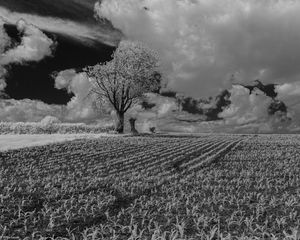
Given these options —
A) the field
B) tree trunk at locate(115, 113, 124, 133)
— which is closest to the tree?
tree trunk at locate(115, 113, 124, 133)

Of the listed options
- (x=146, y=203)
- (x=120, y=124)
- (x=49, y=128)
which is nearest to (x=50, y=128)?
(x=49, y=128)

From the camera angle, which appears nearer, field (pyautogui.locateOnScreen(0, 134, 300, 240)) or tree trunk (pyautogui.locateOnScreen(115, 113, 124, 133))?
field (pyautogui.locateOnScreen(0, 134, 300, 240))

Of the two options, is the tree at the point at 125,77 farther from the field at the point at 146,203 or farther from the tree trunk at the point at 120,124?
the field at the point at 146,203

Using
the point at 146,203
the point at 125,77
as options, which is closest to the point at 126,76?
the point at 125,77

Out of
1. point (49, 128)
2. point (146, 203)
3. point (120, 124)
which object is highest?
point (120, 124)

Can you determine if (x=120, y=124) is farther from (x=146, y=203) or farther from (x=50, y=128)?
(x=146, y=203)

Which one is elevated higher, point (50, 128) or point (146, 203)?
point (50, 128)

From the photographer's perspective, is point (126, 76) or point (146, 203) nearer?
point (146, 203)

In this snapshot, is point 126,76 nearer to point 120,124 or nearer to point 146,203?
point 120,124

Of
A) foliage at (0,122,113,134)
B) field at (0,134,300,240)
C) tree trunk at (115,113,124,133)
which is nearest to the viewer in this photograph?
field at (0,134,300,240)

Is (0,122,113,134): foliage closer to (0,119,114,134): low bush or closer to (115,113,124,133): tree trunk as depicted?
(0,119,114,134): low bush

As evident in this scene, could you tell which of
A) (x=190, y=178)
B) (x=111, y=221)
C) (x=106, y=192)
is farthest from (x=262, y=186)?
(x=111, y=221)

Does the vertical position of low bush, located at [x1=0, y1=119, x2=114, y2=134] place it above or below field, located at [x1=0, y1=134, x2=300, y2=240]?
above

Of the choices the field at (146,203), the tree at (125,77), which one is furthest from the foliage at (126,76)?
the field at (146,203)
